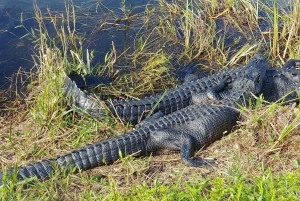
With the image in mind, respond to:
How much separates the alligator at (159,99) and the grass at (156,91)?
0.42 feet

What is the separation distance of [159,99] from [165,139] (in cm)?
58

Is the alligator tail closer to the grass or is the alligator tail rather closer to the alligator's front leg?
the grass

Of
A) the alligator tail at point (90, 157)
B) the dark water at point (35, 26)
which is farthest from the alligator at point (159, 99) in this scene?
the dark water at point (35, 26)

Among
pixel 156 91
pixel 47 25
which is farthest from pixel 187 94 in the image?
pixel 47 25

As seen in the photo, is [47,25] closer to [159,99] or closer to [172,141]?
[159,99]

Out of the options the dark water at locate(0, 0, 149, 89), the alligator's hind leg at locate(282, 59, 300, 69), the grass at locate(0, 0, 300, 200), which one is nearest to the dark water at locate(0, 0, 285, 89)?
the dark water at locate(0, 0, 149, 89)

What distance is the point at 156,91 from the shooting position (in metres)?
6.02

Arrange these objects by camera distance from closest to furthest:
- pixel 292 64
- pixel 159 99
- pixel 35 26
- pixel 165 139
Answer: pixel 165 139 < pixel 159 99 < pixel 292 64 < pixel 35 26

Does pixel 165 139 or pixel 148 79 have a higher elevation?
pixel 148 79

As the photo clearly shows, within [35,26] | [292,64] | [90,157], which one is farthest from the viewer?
[35,26]

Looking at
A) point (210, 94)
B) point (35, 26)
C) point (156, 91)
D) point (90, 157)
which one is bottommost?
point (90, 157)

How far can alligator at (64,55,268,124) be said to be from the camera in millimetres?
5129

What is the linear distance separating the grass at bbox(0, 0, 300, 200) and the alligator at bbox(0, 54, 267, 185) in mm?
102

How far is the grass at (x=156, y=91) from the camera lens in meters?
3.60
